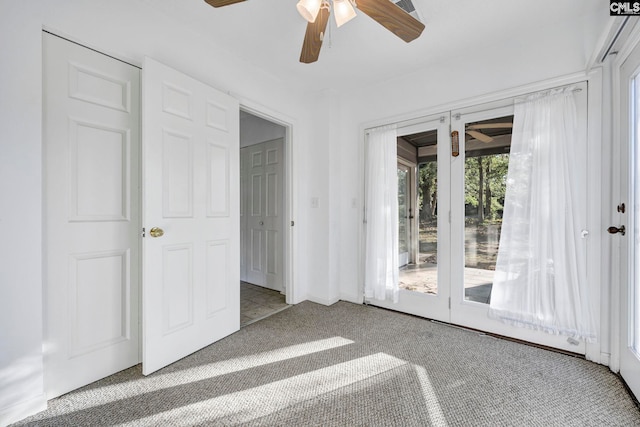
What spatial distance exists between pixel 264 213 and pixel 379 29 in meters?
2.55

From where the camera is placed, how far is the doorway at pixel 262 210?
11.9 ft

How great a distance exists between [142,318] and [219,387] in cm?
69

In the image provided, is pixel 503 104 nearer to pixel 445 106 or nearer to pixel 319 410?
pixel 445 106

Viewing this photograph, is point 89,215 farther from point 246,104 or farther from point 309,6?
point 309,6

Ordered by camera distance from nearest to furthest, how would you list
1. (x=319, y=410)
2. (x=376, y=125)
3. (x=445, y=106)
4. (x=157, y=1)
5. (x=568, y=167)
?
1. (x=319, y=410)
2. (x=157, y=1)
3. (x=568, y=167)
4. (x=445, y=106)
5. (x=376, y=125)

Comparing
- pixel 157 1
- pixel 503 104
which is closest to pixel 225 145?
pixel 157 1

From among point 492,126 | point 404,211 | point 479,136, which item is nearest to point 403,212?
point 404,211

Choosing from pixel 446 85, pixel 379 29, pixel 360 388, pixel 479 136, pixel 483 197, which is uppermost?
pixel 379 29

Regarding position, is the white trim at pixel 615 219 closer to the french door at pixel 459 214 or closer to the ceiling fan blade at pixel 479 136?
the french door at pixel 459 214

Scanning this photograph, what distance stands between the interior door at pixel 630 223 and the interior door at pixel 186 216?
2.68 metres

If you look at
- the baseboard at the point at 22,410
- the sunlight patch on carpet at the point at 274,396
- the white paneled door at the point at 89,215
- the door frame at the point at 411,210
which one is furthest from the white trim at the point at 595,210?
the baseboard at the point at 22,410

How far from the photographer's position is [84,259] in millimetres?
1642

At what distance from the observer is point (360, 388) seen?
166 cm

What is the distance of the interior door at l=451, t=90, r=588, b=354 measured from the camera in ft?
7.75
